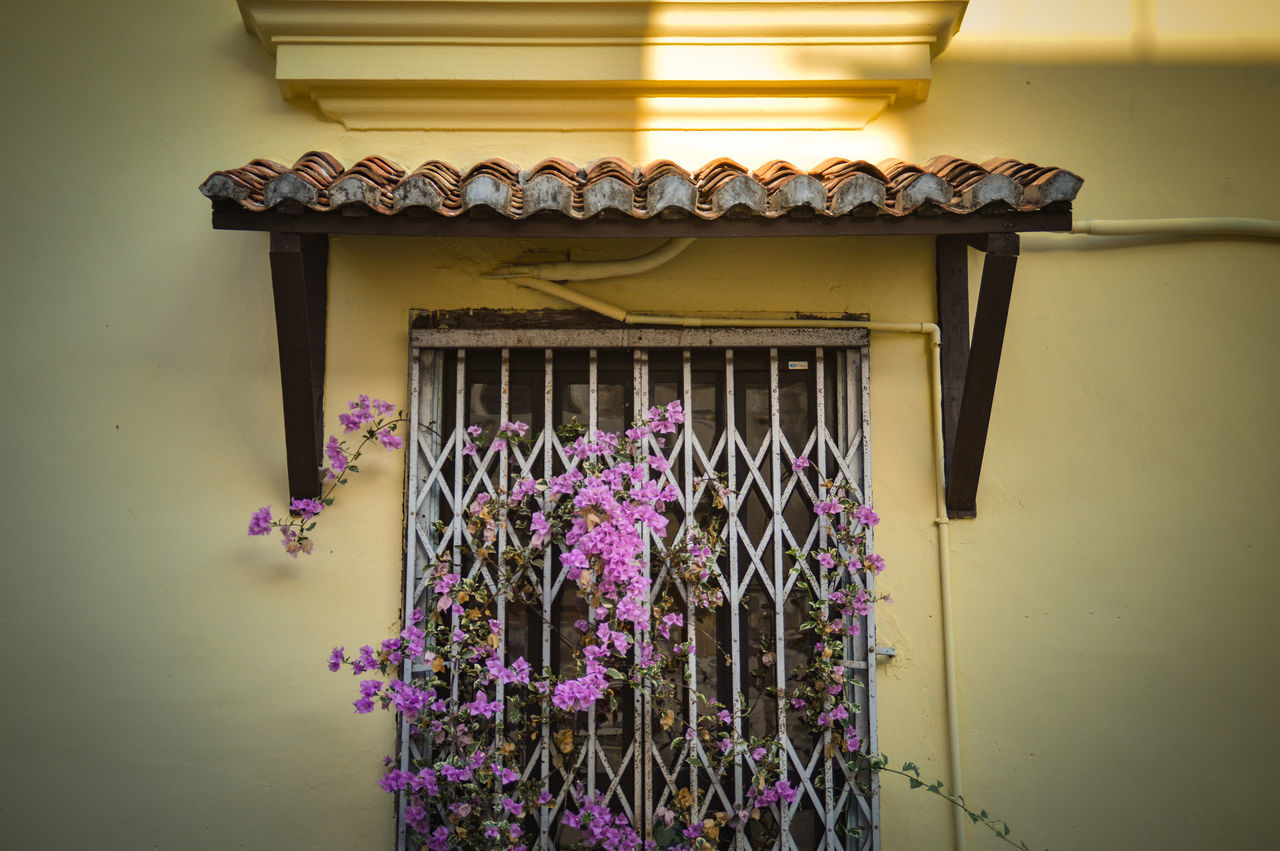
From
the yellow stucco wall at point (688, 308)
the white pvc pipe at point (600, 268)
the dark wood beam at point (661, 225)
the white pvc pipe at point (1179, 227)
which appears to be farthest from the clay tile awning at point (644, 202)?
the white pvc pipe at point (1179, 227)

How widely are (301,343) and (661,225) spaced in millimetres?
1177

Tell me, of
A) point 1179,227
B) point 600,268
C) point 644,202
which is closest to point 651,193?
point 644,202

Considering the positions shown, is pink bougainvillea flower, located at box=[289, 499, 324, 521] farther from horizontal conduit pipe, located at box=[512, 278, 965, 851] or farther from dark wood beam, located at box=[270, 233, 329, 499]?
horizontal conduit pipe, located at box=[512, 278, 965, 851]

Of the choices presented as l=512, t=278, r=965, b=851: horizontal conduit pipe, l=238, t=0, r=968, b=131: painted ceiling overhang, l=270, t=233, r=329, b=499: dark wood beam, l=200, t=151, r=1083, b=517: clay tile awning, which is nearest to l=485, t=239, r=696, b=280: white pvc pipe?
l=512, t=278, r=965, b=851: horizontal conduit pipe

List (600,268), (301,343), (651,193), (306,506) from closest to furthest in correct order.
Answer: (651,193)
(301,343)
(306,506)
(600,268)

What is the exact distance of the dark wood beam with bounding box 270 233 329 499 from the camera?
249 cm

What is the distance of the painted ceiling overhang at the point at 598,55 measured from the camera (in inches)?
115

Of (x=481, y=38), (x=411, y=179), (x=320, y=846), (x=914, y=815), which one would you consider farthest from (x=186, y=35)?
(x=914, y=815)

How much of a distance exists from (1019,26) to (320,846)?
12.3 feet

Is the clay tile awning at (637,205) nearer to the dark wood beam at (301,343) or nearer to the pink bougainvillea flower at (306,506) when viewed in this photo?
the dark wood beam at (301,343)

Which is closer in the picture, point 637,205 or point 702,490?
point 637,205

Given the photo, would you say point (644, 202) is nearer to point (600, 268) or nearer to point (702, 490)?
point (600, 268)

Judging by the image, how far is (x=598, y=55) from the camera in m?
2.95

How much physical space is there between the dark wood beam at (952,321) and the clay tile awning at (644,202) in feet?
1.40
